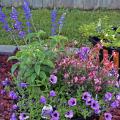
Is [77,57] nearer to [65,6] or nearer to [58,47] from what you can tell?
[58,47]

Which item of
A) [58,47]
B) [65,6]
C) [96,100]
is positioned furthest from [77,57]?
[65,6]

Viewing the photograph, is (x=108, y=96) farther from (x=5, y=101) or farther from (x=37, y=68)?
(x=5, y=101)

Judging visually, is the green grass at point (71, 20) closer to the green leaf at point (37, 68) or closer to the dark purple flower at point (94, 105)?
the green leaf at point (37, 68)

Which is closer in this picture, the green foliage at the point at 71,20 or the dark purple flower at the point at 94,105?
the dark purple flower at the point at 94,105

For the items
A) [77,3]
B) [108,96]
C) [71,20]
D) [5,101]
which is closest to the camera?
[108,96]

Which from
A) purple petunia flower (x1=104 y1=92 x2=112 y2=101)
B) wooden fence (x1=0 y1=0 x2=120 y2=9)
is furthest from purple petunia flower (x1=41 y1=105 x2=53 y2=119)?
wooden fence (x1=0 y1=0 x2=120 y2=9)

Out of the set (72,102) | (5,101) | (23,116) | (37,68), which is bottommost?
(5,101)

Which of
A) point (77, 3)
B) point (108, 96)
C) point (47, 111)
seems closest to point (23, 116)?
point (47, 111)

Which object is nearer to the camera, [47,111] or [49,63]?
[47,111]

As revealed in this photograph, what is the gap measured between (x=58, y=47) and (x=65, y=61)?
1.04ft

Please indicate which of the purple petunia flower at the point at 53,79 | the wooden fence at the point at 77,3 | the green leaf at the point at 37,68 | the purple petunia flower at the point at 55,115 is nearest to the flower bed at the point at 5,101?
the green leaf at the point at 37,68

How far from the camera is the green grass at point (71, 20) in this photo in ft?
24.2

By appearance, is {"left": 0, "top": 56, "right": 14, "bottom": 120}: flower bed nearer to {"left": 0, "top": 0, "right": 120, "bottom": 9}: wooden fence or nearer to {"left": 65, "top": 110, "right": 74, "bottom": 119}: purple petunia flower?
{"left": 65, "top": 110, "right": 74, "bottom": 119}: purple petunia flower

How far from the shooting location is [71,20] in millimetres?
8578
